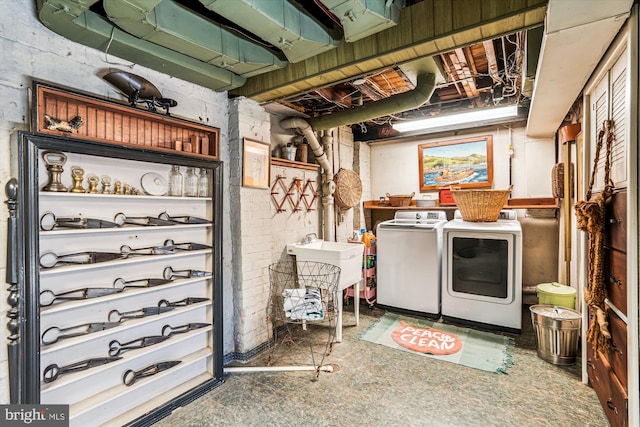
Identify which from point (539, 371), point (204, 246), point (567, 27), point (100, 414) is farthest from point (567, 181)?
point (100, 414)

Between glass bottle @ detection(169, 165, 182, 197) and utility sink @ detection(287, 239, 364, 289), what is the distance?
146cm

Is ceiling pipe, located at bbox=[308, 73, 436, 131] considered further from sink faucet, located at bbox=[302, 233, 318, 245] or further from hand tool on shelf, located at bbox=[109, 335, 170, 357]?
hand tool on shelf, located at bbox=[109, 335, 170, 357]

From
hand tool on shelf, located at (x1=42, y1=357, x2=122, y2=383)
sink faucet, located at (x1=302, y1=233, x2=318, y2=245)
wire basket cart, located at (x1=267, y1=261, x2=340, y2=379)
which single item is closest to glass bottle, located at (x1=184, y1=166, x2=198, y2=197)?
Answer: wire basket cart, located at (x1=267, y1=261, x2=340, y2=379)

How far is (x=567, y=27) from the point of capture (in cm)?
152

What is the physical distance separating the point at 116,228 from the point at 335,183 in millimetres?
2817

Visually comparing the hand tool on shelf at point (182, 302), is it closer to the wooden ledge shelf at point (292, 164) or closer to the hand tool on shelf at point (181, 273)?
the hand tool on shelf at point (181, 273)

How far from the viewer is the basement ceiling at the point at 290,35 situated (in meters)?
1.61

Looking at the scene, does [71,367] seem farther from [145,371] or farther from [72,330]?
[145,371]

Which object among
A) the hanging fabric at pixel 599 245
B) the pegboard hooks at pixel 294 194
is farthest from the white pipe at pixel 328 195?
the hanging fabric at pixel 599 245

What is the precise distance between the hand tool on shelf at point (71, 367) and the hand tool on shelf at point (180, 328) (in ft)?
1.14

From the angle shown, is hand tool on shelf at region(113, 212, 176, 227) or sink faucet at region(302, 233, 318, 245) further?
sink faucet at region(302, 233, 318, 245)

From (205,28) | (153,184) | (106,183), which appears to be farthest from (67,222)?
(205,28)

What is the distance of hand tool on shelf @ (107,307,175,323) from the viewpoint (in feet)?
6.46

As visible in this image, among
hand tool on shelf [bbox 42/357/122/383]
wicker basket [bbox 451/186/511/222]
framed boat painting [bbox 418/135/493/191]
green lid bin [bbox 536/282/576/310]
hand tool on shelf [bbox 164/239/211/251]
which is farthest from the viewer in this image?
framed boat painting [bbox 418/135/493/191]
